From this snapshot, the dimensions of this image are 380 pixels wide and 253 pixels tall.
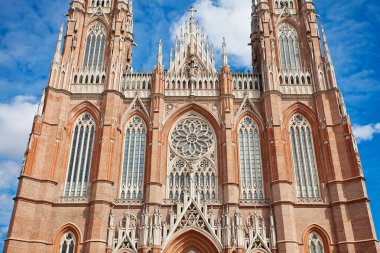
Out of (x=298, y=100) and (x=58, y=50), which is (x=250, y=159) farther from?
(x=58, y=50)

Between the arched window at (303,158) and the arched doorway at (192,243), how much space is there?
7577 mm

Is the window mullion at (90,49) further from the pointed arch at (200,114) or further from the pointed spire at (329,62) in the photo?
the pointed spire at (329,62)

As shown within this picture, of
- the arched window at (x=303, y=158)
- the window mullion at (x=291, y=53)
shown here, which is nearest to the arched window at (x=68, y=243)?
the arched window at (x=303, y=158)

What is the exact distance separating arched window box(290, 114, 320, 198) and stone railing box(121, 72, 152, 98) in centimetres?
1235

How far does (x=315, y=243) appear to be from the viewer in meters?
26.3

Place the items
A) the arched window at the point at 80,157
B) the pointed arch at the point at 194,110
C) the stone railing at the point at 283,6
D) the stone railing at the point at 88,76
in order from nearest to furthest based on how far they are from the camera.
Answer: the arched window at the point at 80,157 → the pointed arch at the point at 194,110 → the stone railing at the point at 88,76 → the stone railing at the point at 283,6

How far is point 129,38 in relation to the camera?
36.0 meters

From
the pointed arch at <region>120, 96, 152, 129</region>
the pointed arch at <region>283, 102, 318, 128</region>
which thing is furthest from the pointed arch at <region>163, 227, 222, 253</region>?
the pointed arch at <region>283, 102, 318, 128</region>

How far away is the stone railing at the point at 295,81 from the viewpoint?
31.9 metres

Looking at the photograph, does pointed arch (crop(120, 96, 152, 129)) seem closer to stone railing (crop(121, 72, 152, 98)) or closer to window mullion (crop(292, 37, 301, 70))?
stone railing (crop(121, 72, 152, 98))

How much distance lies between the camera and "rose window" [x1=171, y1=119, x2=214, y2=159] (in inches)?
1188

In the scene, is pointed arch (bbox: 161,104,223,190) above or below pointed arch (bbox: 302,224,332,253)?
above

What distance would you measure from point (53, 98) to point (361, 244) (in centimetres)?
2490

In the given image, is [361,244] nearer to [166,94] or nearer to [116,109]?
[166,94]
